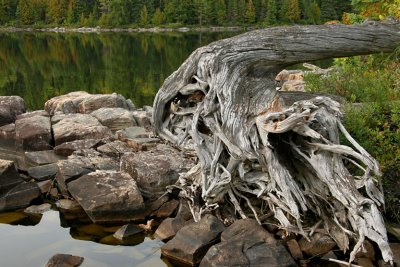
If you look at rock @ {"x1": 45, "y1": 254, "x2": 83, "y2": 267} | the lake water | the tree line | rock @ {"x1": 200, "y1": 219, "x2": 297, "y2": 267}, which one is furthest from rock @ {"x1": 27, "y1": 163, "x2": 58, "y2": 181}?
the tree line

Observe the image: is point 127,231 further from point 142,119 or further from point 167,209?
point 142,119

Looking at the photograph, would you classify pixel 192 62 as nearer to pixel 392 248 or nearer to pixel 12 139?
pixel 392 248

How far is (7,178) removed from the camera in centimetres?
1333

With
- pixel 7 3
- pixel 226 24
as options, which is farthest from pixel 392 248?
pixel 7 3

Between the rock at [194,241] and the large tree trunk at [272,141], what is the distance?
0.59 meters

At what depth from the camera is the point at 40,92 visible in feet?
105

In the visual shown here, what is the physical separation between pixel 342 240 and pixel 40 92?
25925mm

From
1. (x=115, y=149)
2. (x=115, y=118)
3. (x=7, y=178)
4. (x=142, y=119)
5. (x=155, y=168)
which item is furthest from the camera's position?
(x=142, y=119)

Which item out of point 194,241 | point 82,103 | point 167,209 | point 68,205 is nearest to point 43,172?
point 68,205

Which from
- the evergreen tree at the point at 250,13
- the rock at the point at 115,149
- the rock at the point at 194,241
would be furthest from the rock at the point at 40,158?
the evergreen tree at the point at 250,13

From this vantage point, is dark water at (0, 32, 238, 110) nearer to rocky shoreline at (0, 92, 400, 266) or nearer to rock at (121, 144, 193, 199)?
rocky shoreline at (0, 92, 400, 266)

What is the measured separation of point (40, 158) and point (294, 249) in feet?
32.4

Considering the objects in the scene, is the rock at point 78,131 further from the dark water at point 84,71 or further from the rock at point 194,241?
the dark water at point 84,71

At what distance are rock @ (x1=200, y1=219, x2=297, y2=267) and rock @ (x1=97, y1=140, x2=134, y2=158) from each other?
6.89m
